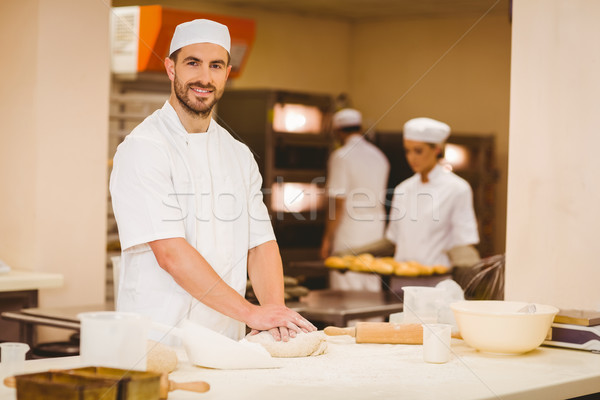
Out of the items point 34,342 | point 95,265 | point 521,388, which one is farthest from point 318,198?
point 521,388

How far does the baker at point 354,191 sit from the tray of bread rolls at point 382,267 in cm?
139

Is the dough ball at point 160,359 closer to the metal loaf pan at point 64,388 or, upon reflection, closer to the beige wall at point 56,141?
the metal loaf pan at point 64,388

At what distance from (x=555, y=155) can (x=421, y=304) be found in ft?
2.00

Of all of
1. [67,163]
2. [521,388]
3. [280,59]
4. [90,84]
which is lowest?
[521,388]

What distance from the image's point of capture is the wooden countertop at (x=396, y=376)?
148cm

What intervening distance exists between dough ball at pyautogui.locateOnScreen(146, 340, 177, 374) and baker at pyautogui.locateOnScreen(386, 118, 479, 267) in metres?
2.88

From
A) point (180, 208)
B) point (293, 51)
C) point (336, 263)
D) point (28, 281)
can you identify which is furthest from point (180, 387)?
point (293, 51)

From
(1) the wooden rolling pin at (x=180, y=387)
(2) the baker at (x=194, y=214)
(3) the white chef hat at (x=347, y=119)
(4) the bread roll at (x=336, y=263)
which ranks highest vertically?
(3) the white chef hat at (x=347, y=119)

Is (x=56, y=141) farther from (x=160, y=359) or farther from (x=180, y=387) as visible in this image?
(x=180, y=387)

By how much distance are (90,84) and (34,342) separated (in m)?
1.10

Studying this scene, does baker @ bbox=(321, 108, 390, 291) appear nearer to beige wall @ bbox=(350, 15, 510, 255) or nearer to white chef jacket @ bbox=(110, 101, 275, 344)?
beige wall @ bbox=(350, 15, 510, 255)

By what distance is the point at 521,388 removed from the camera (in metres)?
1.58

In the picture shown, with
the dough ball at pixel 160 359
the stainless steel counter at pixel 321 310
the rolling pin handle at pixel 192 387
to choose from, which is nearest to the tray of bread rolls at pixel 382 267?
the stainless steel counter at pixel 321 310

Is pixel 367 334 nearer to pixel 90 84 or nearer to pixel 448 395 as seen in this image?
pixel 448 395
